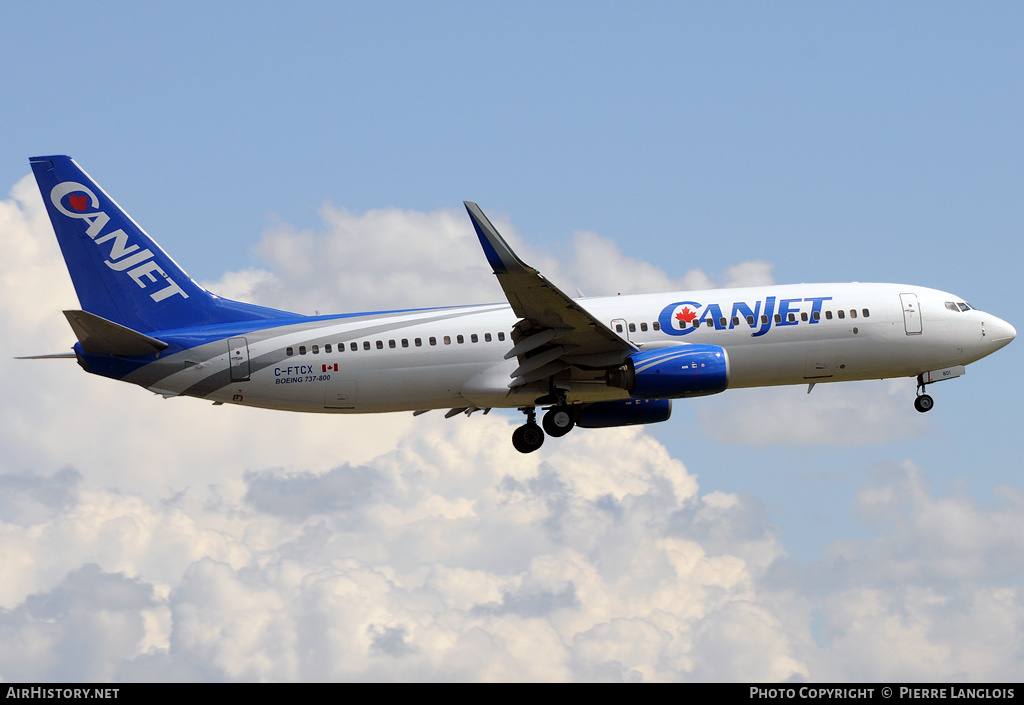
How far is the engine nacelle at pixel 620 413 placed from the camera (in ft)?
159

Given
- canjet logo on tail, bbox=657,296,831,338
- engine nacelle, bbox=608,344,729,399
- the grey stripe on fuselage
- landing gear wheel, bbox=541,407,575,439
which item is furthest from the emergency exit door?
canjet logo on tail, bbox=657,296,831,338

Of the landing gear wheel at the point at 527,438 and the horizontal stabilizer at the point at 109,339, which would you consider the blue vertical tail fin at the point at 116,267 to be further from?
the landing gear wheel at the point at 527,438

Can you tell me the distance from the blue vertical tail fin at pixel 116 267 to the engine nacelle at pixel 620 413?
12699 mm

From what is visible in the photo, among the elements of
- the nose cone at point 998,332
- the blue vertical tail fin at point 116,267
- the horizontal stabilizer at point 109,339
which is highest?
the blue vertical tail fin at point 116,267

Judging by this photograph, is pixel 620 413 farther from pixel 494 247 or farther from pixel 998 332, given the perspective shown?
pixel 998 332

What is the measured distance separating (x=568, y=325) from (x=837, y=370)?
11051 millimetres

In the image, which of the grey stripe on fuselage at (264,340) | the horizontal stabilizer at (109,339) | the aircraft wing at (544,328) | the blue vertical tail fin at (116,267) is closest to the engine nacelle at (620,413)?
the aircraft wing at (544,328)

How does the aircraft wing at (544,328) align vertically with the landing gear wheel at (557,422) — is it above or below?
above

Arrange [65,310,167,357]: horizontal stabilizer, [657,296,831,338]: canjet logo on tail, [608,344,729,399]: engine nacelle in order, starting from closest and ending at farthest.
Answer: [65,310,167,357]: horizontal stabilizer → [608,344,729,399]: engine nacelle → [657,296,831,338]: canjet logo on tail

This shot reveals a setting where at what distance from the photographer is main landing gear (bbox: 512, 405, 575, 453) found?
150ft

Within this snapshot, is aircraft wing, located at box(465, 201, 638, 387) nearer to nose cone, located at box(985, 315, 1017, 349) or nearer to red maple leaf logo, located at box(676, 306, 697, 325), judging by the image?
red maple leaf logo, located at box(676, 306, 697, 325)

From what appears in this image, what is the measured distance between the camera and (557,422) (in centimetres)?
4581

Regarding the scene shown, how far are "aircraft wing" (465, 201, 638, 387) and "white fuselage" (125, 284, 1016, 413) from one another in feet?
2.60
